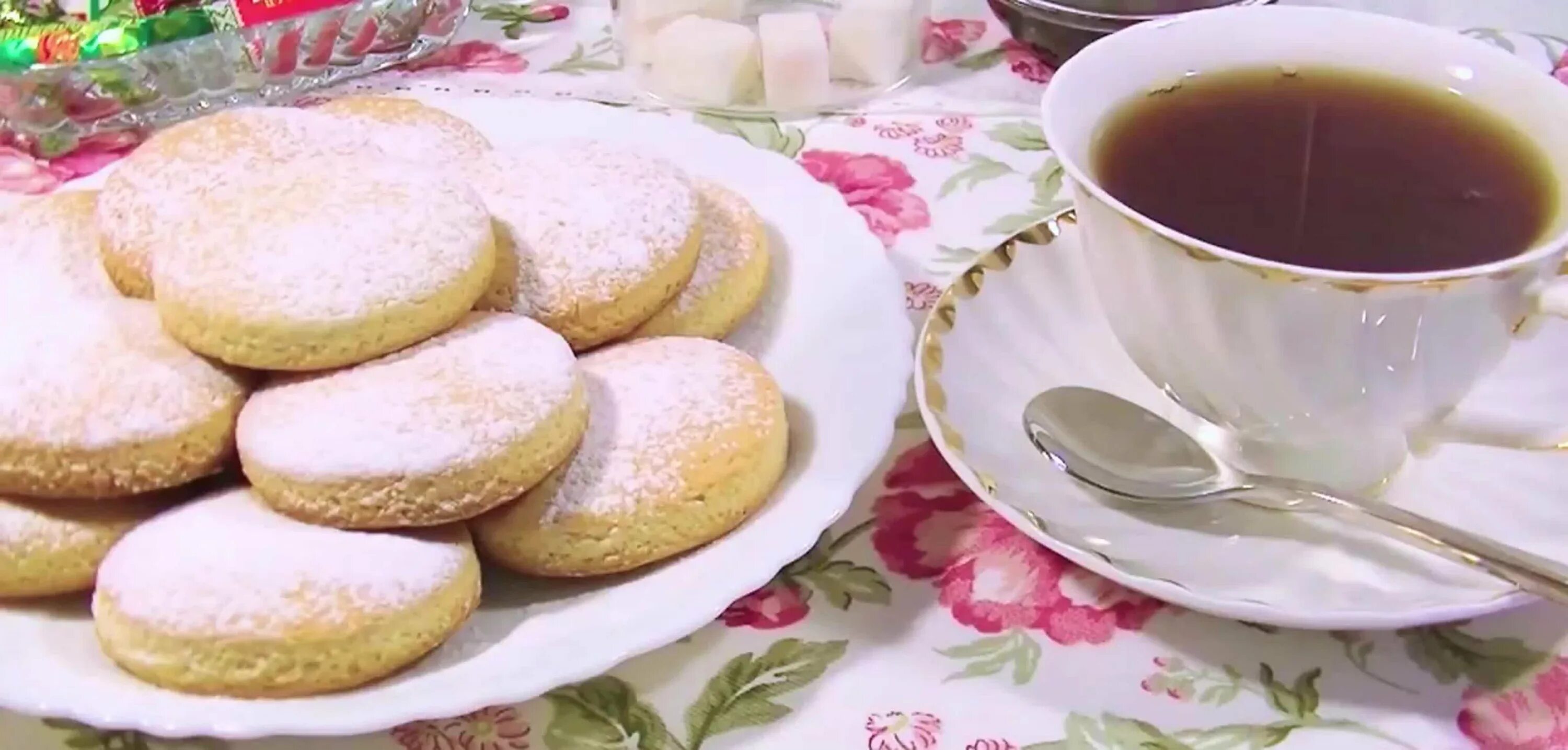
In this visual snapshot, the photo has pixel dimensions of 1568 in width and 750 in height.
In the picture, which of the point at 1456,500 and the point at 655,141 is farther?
the point at 655,141

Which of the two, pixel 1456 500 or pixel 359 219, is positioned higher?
pixel 359 219

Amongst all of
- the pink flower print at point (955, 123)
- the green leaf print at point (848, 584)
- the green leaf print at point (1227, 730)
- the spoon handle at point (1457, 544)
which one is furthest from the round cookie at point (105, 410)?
the pink flower print at point (955, 123)

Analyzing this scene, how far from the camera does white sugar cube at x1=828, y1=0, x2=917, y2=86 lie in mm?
1203

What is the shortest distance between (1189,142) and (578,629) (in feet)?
1.43

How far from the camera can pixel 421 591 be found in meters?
0.61

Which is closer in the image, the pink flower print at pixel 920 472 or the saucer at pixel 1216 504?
the saucer at pixel 1216 504

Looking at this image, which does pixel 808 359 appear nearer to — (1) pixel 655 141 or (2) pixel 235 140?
(1) pixel 655 141

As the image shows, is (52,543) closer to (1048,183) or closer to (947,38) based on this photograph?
(1048,183)

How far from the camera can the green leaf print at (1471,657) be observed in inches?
26.5

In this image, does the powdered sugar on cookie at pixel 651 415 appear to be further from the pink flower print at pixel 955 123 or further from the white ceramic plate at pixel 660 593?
the pink flower print at pixel 955 123

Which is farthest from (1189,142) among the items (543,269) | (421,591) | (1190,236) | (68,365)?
(68,365)

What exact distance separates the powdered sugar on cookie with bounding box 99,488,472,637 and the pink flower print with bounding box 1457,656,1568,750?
486 mm

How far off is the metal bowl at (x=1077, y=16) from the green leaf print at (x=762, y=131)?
238 mm

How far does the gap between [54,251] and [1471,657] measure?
800 mm
